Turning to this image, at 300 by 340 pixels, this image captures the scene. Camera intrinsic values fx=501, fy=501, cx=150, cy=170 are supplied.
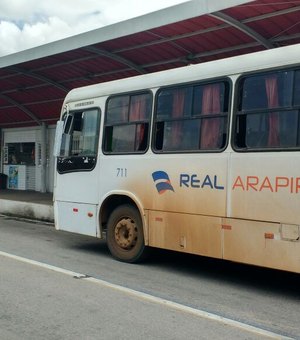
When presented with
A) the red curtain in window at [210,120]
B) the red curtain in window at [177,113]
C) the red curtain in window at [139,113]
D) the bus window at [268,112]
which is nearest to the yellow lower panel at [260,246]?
the bus window at [268,112]

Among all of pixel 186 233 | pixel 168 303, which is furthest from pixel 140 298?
pixel 186 233

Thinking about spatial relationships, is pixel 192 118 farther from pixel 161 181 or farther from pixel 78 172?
pixel 78 172

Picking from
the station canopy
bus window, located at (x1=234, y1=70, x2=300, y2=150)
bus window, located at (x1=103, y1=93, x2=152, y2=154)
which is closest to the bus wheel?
bus window, located at (x1=103, y1=93, x2=152, y2=154)

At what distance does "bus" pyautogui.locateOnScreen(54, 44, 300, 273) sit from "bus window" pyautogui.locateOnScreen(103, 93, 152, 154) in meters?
0.02

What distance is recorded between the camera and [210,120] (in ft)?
23.3

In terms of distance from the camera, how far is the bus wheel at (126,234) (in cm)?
822

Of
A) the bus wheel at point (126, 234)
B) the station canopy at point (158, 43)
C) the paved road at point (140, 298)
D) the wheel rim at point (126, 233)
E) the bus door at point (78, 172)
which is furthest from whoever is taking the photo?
the station canopy at point (158, 43)

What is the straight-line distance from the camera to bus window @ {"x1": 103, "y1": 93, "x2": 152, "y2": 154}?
8094 millimetres

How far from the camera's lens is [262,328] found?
5.20 m

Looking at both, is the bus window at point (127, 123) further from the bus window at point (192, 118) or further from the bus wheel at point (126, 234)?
the bus wheel at point (126, 234)

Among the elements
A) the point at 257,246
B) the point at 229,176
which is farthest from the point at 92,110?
the point at 257,246

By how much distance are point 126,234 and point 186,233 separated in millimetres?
1517

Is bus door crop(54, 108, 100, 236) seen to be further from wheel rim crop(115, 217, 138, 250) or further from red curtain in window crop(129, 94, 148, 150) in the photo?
red curtain in window crop(129, 94, 148, 150)

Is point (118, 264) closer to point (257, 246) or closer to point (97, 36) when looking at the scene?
point (257, 246)
